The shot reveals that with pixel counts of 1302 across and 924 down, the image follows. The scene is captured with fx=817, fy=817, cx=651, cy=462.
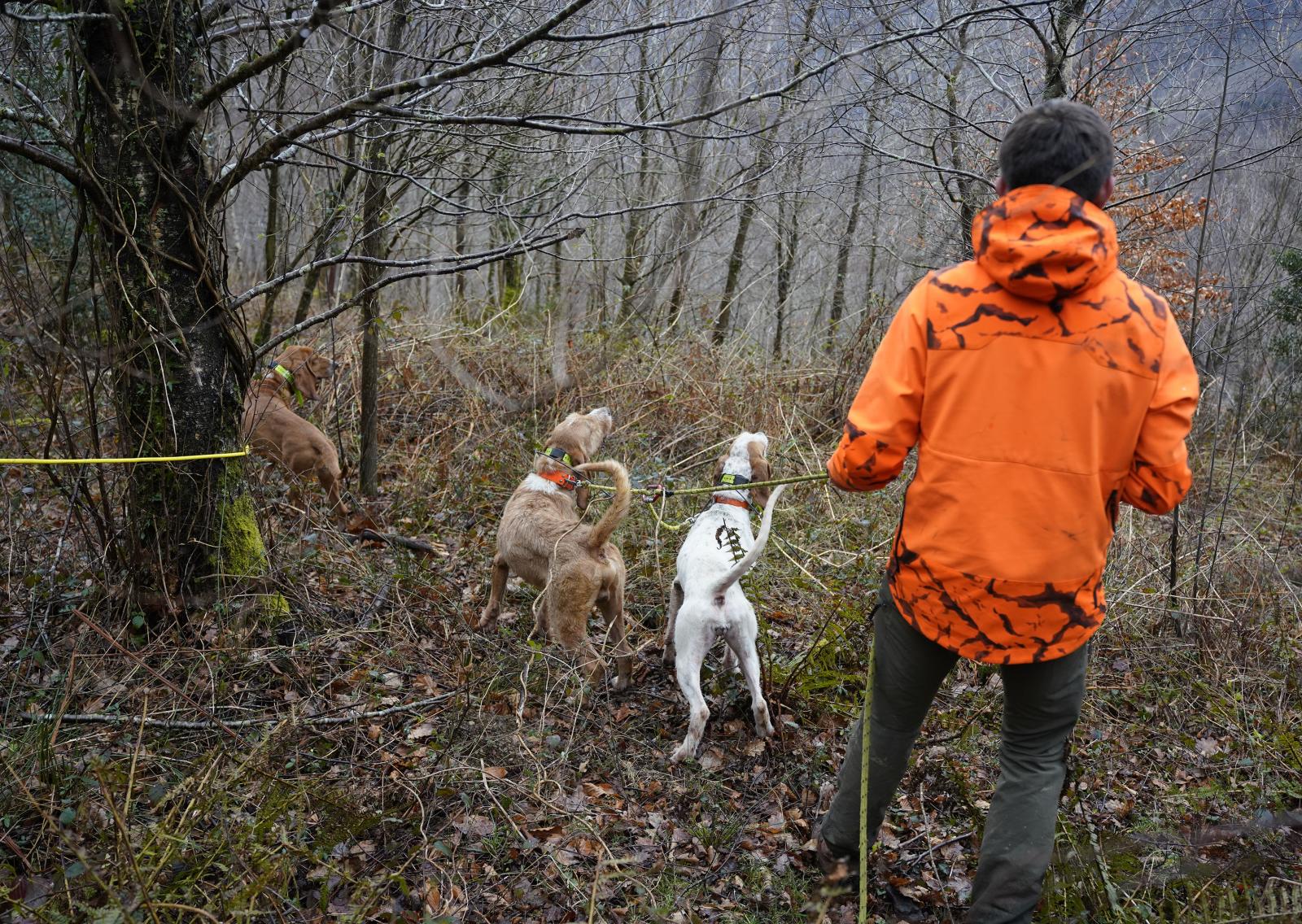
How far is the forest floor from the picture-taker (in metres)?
2.64

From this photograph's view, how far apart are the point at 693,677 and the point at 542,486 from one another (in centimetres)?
166

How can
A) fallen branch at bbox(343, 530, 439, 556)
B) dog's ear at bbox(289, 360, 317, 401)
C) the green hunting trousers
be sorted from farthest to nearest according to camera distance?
dog's ear at bbox(289, 360, 317, 401) → fallen branch at bbox(343, 530, 439, 556) → the green hunting trousers

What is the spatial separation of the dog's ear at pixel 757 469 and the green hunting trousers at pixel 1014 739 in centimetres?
215

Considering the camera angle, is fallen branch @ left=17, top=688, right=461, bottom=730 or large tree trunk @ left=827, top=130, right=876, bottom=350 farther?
large tree trunk @ left=827, top=130, right=876, bottom=350

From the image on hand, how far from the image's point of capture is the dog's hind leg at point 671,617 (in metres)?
4.34

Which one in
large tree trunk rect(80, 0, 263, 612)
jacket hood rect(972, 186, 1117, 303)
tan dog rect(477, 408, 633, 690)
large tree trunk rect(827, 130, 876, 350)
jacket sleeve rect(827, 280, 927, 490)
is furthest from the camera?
large tree trunk rect(827, 130, 876, 350)

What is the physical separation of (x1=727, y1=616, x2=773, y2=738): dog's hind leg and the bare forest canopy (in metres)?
0.13

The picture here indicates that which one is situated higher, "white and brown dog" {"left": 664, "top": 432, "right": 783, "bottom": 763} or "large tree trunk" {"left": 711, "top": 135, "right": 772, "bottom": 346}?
"large tree trunk" {"left": 711, "top": 135, "right": 772, "bottom": 346}

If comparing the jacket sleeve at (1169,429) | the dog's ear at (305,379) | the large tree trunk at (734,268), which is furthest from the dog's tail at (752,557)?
the large tree trunk at (734,268)

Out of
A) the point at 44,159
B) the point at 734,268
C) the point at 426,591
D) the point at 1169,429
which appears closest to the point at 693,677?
the point at 426,591

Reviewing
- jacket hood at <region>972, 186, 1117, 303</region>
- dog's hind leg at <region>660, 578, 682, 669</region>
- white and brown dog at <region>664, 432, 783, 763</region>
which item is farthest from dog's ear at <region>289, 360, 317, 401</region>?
jacket hood at <region>972, 186, 1117, 303</region>

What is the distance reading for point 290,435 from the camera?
19.2ft

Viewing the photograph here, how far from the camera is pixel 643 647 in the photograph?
4.77 m

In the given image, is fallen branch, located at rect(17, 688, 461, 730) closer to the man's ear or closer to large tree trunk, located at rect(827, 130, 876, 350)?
the man's ear
